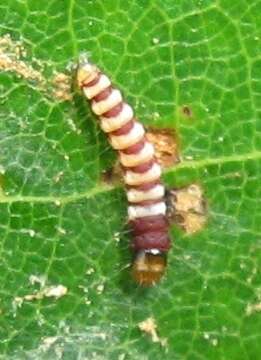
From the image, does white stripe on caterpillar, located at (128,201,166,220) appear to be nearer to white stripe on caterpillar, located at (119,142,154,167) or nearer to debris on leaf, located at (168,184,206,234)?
debris on leaf, located at (168,184,206,234)

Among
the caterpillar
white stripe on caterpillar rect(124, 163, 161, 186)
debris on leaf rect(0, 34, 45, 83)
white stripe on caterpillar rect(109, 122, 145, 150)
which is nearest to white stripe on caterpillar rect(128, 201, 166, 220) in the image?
the caterpillar

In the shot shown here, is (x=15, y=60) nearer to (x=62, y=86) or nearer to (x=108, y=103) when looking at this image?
(x=62, y=86)

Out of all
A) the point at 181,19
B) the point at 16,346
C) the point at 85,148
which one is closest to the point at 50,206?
the point at 85,148

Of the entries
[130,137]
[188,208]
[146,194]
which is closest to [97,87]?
[130,137]

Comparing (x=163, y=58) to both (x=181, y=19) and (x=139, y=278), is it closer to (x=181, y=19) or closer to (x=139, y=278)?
(x=181, y=19)

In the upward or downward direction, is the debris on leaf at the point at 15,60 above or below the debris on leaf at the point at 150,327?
above

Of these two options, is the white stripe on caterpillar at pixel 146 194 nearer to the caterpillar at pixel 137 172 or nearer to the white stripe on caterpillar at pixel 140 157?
the caterpillar at pixel 137 172

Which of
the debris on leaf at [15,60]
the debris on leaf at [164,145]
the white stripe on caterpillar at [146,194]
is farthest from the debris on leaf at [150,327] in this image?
the debris on leaf at [15,60]

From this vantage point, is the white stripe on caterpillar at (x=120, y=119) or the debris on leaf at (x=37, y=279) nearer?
the white stripe on caterpillar at (x=120, y=119)
